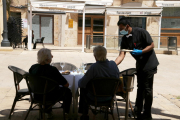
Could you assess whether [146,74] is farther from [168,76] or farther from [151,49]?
[168,76]

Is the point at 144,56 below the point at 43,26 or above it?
below

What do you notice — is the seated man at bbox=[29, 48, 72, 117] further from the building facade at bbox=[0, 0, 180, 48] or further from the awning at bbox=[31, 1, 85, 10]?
the building facade at bbox=[0, 0, 180, 48]

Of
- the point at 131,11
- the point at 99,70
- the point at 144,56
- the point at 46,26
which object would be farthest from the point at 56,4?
the point at 99,70

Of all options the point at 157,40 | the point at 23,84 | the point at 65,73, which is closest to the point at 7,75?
the point at 23,84

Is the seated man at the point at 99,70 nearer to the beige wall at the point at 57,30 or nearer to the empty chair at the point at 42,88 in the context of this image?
the empty chair at the point at 42,88

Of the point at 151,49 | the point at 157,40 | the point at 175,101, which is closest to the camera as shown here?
the point at 151,49

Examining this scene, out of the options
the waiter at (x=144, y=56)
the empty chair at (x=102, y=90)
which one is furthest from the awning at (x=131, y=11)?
the empty chair at (x=102, y=90)

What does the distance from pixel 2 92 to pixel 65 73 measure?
2.48 metres

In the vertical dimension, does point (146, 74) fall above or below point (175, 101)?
above

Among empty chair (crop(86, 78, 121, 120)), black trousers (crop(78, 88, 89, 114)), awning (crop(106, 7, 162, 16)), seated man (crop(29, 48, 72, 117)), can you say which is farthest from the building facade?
empty chair (crop(86, 78, 121, 120))

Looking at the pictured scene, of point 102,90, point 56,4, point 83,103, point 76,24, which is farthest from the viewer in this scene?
point 76,24

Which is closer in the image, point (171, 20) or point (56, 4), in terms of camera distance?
point (56, 4)

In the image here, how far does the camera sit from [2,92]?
6.52m

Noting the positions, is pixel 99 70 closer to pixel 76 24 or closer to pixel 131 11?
pixel 131 11
